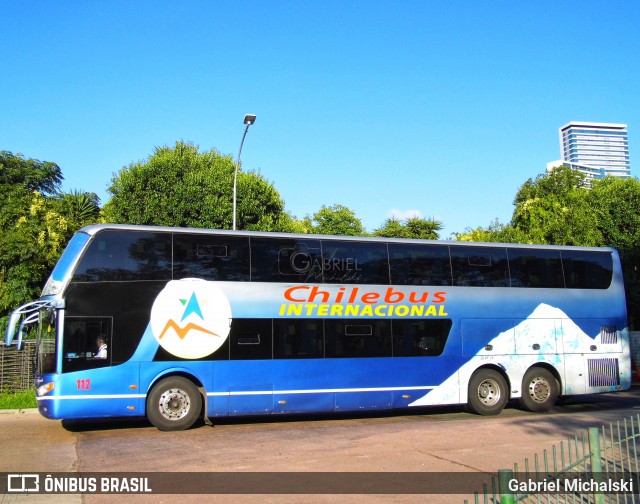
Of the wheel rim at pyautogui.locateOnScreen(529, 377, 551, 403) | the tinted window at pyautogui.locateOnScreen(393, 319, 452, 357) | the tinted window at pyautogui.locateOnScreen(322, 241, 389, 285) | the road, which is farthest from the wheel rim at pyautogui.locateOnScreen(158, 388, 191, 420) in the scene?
the wheel rim at pyautogui.locateOnScreen(529, 377, 551, 403)

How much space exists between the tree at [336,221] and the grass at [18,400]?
3689cm

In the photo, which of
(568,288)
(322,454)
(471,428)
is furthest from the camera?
(568,288)

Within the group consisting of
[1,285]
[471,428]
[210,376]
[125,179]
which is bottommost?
[471,428]

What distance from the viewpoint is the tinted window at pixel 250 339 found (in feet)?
43.6

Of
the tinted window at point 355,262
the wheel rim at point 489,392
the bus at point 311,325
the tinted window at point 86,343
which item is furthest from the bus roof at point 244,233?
the wheel rim at point 489,392

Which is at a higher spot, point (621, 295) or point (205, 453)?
point (621, 295)

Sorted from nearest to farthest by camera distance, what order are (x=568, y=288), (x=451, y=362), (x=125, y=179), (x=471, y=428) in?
(x=471, y=428)
(x=451, y=362)
(x=568, y=288)
(x=125, y=179)

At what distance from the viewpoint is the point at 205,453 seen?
10.5 meters

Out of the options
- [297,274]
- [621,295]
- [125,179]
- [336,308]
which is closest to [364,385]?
[336,308]

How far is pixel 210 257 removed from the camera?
521 inches

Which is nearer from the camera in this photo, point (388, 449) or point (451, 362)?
point (388, 449)

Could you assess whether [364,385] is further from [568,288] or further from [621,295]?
[621,295]

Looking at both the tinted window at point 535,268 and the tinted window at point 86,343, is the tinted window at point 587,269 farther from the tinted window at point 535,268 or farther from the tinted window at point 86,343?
the tinted window at point 86,343

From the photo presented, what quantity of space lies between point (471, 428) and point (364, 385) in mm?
2567
